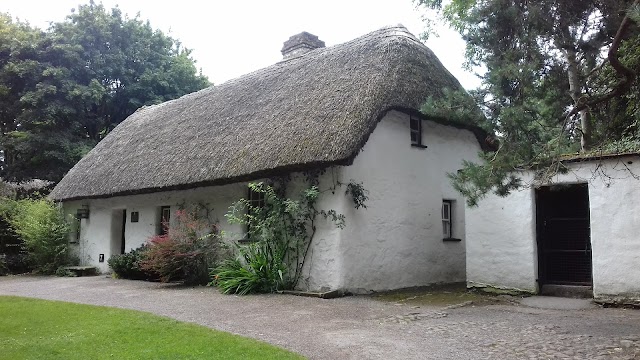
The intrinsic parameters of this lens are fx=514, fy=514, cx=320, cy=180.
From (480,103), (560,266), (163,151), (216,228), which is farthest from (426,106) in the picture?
(163,151)

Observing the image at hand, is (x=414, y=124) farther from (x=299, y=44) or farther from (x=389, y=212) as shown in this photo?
(x=299, y=44)

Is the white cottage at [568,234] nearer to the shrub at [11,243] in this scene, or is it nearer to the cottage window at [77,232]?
the cottage window at [77,232]

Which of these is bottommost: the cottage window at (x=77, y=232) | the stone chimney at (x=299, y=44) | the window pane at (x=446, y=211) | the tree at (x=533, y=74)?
the cottage window at (x=77, y=232)

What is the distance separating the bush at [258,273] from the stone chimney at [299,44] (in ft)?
25.7

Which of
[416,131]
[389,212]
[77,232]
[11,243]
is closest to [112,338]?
[389,212]

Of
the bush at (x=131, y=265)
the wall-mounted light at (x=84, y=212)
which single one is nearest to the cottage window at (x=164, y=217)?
the bush at (x=131, y=265)

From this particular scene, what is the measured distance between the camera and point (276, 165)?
10508mm

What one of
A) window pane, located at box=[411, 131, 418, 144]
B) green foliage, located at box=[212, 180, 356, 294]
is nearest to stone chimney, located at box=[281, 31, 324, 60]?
window pane, located at box=[411, 131, 418, 144]

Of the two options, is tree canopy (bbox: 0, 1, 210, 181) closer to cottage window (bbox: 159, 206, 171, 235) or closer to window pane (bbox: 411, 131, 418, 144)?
cottage window (bbox: 159, 206, 171, 235)

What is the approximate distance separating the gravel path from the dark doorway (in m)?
1.49

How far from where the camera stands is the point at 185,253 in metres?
12.0

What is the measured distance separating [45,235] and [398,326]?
1412 cm

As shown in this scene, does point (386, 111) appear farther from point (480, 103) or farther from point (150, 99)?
point (150, 99)

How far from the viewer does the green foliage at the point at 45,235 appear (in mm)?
16906
